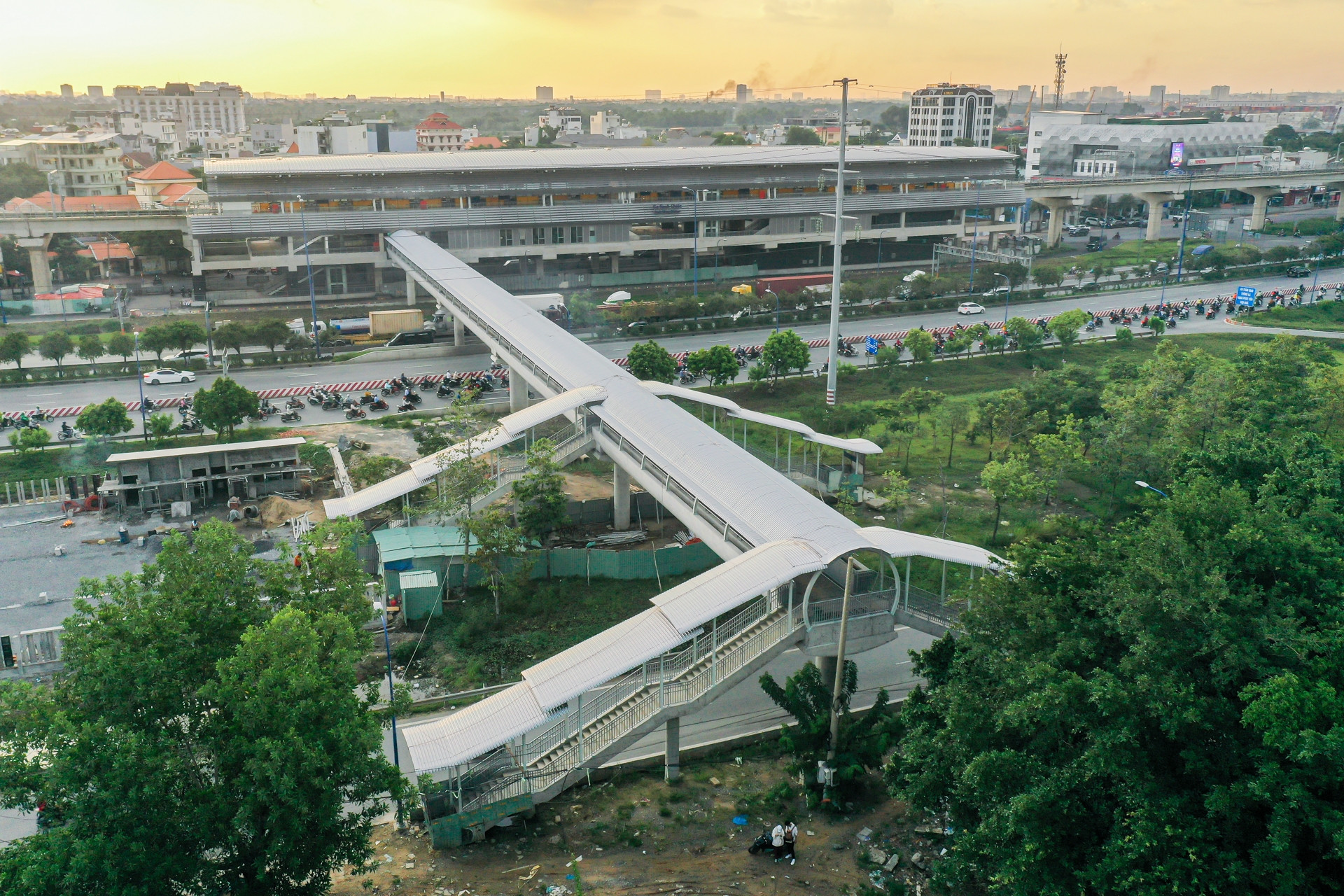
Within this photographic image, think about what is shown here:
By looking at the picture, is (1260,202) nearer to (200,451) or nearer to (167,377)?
(167,377)

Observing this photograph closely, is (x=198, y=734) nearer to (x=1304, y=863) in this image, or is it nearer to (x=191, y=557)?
(x=191, y=557)

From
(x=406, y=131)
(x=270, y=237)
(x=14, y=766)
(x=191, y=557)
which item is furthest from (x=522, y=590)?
(x=406, y=131)

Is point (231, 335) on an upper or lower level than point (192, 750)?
upper

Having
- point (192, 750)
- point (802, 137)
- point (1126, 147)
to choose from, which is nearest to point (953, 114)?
point (802, 137)

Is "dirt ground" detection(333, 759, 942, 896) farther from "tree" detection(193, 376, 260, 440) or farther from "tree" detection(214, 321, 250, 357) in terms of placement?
"tree" detection(214, 321, 250, 357)

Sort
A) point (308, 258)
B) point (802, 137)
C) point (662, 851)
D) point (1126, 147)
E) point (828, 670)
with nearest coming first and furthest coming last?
point (662, 851)
point (828, 670)
point (308, 258)
point (1126, 147)
point (802, 137)
